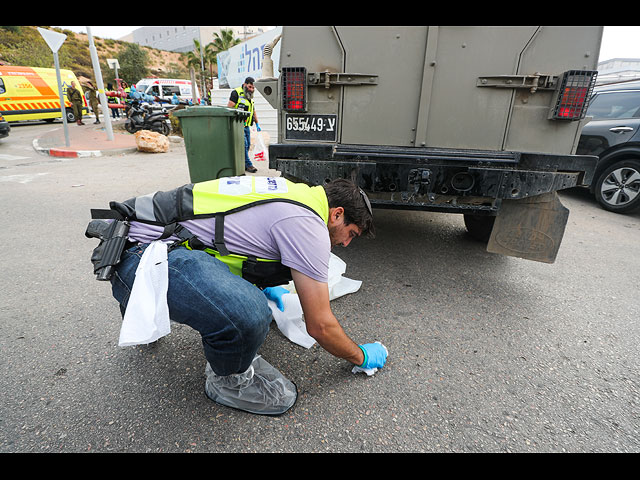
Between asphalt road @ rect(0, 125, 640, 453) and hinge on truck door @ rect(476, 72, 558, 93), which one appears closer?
asphalt road @ rect(0, 125, 640, 453)

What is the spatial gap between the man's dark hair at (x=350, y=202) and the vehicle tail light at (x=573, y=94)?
6.38 ft

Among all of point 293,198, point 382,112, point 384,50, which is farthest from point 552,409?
point 384,50

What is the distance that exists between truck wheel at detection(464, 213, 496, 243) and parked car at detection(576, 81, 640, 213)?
2.82 meters

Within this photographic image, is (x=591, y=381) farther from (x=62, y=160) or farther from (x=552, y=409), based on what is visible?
(x=62, y=160)

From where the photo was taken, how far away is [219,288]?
1.42 m

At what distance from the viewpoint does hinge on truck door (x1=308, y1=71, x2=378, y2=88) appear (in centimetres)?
279

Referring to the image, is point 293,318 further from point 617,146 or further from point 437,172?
point 617,146

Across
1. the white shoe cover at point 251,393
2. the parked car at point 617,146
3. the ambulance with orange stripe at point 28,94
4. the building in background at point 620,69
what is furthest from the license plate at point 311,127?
the ambulance with orange stripe at point 28,94

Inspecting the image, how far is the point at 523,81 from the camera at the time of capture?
2.61 meters

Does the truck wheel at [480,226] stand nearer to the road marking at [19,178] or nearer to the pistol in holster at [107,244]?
the pistol in holster at [107,244]

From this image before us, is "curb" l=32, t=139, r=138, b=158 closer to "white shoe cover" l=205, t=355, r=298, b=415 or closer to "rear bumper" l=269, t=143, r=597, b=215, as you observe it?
"rear bumper" l=269, t=143, r=597, b=215

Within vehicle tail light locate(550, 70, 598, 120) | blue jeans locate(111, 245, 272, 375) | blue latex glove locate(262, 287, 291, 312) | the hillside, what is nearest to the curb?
the hillside

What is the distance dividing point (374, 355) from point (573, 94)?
234cm

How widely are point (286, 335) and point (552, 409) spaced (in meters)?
1.38
